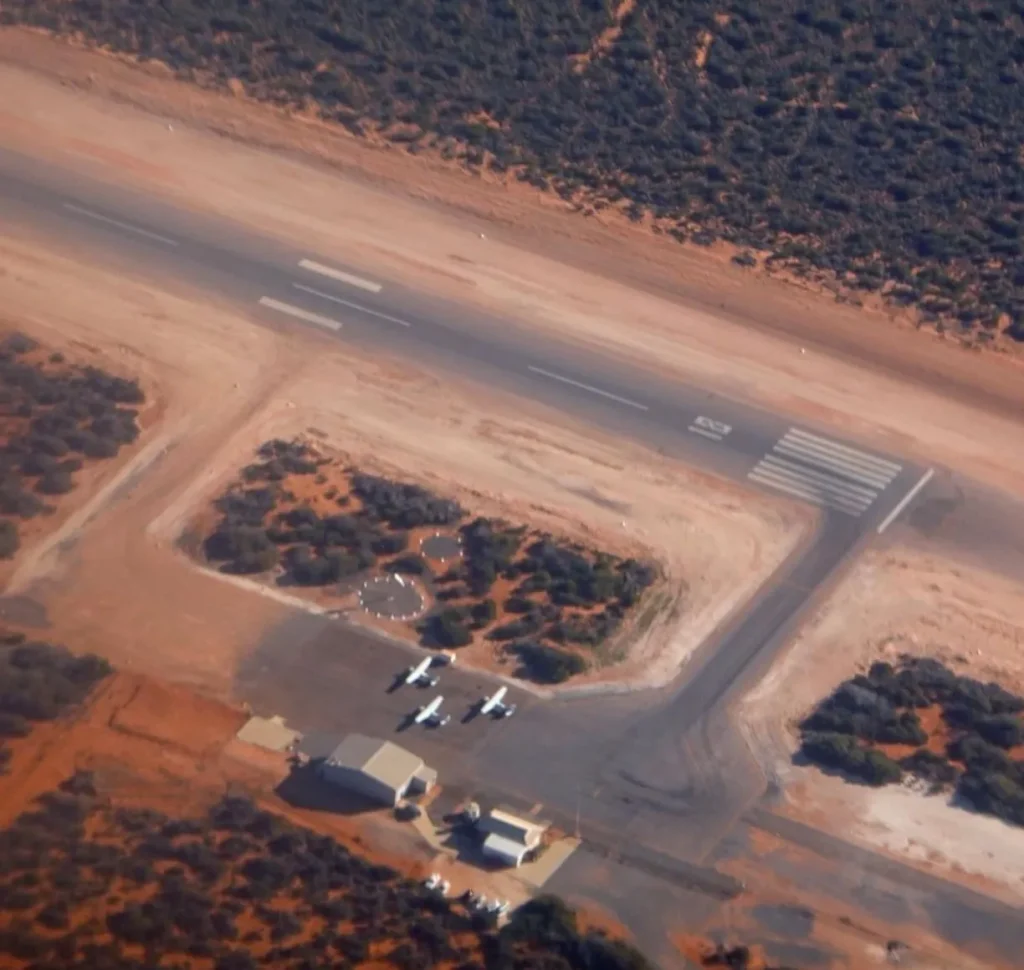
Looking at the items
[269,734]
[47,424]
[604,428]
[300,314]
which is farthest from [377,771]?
[300,314]

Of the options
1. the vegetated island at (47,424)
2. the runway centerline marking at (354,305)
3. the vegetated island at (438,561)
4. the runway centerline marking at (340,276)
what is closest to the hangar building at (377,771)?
the vegetated island at (438,561)

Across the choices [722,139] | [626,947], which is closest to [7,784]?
[626,947]

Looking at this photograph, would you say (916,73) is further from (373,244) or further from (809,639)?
(809,639)

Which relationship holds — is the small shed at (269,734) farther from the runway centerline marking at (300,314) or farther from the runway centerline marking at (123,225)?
the runway centerline marking at (123,225)

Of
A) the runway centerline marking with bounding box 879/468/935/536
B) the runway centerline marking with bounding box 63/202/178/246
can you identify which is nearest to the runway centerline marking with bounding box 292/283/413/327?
the runway centerline marking with bounding box 63/202/178/246

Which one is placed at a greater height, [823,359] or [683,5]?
[683,5]

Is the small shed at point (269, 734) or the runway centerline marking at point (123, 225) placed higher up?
the runway centerline marking at point (123, 225)
